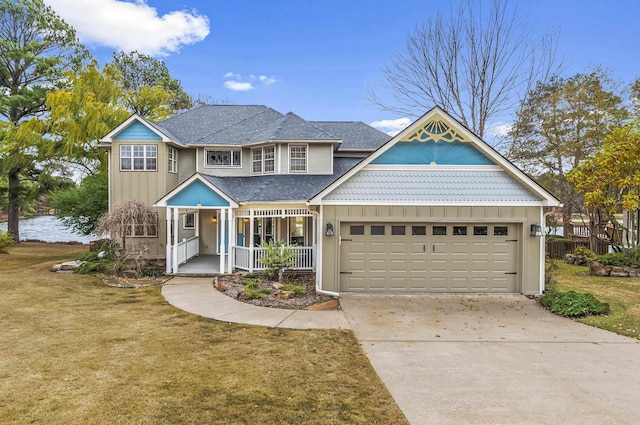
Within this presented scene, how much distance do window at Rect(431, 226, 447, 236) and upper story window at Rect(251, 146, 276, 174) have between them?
7726 mm

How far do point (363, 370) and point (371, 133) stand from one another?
14624mm

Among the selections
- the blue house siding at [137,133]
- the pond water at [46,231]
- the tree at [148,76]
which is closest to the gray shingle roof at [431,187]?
the blue house siding at [137,133]

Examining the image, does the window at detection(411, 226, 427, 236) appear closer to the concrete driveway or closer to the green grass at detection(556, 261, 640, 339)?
the concrete driveway

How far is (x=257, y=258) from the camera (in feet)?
42.4

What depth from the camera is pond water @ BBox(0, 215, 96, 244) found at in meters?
29.9

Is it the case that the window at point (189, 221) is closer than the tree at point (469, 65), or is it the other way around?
the window at point (189, 221)

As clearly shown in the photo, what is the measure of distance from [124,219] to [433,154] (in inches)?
447

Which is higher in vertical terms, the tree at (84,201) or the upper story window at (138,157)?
the upper story window at (138,157)

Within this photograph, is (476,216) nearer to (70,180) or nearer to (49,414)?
(49,414)

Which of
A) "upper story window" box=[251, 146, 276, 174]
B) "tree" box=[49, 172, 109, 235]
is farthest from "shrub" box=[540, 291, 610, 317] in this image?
"tree" box=[49, 172, 109, 235]

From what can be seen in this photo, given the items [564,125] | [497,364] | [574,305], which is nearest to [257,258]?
[497,364]

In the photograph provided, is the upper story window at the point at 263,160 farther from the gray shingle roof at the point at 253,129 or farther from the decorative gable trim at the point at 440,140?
the decorative gable trim at the point at 440,140

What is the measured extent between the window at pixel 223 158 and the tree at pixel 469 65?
26.2 feet

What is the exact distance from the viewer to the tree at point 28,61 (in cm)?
2164
